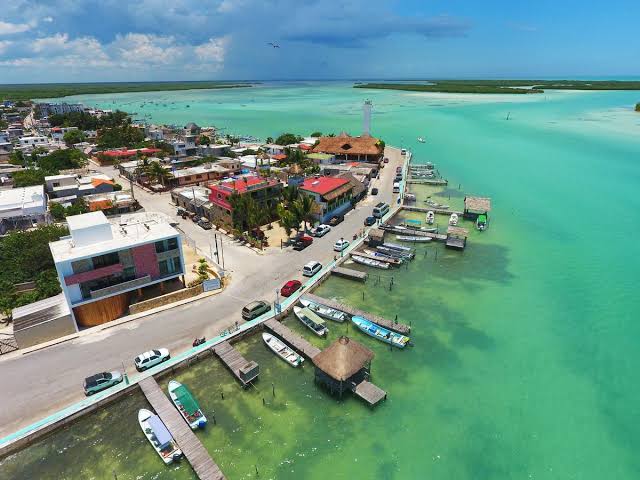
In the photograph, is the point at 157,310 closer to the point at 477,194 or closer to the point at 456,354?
the point at 456,354

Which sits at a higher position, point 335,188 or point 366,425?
point 335,188

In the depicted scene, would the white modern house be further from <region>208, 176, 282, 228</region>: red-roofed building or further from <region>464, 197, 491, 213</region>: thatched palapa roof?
<region>464, 197, 491, 213</region>: thatched palapa roof

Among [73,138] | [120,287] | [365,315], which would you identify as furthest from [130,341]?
[73,138]

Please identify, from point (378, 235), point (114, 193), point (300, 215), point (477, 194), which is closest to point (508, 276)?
point (378, 235)

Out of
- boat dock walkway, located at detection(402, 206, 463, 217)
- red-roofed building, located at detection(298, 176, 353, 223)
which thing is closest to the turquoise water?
boat dock walkway, located at detection(402, 206, 463, 217)

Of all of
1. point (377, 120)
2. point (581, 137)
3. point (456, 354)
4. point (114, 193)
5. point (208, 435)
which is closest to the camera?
point (208, 435)

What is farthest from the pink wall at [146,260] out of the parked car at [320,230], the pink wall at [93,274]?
the parked car at [320,230]
